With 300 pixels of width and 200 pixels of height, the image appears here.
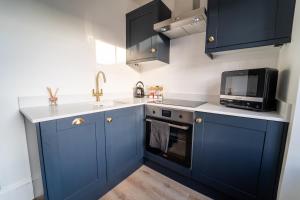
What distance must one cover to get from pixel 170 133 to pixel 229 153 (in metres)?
0.61

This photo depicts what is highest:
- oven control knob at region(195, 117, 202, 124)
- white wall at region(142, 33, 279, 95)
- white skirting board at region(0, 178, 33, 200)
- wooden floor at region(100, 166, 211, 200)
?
white wall at region(142, 33, 279, 95)

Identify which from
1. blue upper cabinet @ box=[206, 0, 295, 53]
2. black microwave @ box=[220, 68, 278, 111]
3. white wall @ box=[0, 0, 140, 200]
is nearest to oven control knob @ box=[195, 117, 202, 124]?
black microwave @ box=[220, 68, 278, 111]

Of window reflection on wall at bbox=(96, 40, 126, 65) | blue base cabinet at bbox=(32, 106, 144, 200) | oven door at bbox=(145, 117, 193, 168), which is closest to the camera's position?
blue base cabinet at bbox=(32, 106, 144, 200)

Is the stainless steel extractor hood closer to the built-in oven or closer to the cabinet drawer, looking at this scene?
the built-in oven

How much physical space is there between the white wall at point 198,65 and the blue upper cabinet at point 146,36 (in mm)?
207

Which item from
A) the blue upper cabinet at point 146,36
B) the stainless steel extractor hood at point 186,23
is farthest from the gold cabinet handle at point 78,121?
the stainless steel extractor hood at point 186,23

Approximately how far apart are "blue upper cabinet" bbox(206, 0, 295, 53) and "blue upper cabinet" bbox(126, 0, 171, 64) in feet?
2.21

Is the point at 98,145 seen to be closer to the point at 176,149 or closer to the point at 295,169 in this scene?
the point at 176,149

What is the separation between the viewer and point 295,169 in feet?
2.82

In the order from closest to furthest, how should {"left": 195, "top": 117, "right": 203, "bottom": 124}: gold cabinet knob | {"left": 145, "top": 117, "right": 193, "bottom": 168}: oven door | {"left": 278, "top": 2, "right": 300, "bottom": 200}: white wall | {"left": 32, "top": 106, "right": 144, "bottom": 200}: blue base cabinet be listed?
{"left": 278, "top": 2, "right": 300, "bottom": 200}: white wall < {"left": 32, "top": 106, "right": 144, "bottom": 200}: blue base cabinet < {"left": 195, "top": 117, "right": 203, "bottom": 124}: gold cabinet knob < {"left": 145, "top": 117, "right": 193, "bottom": 168}: oven door

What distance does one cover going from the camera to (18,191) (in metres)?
1.23

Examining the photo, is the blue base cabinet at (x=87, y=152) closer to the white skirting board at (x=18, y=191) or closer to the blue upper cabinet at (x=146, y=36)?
the white skirting board at (x=18, y=191)

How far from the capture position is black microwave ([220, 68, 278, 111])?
110 cm


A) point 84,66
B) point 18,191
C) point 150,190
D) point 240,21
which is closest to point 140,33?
point 84,66
